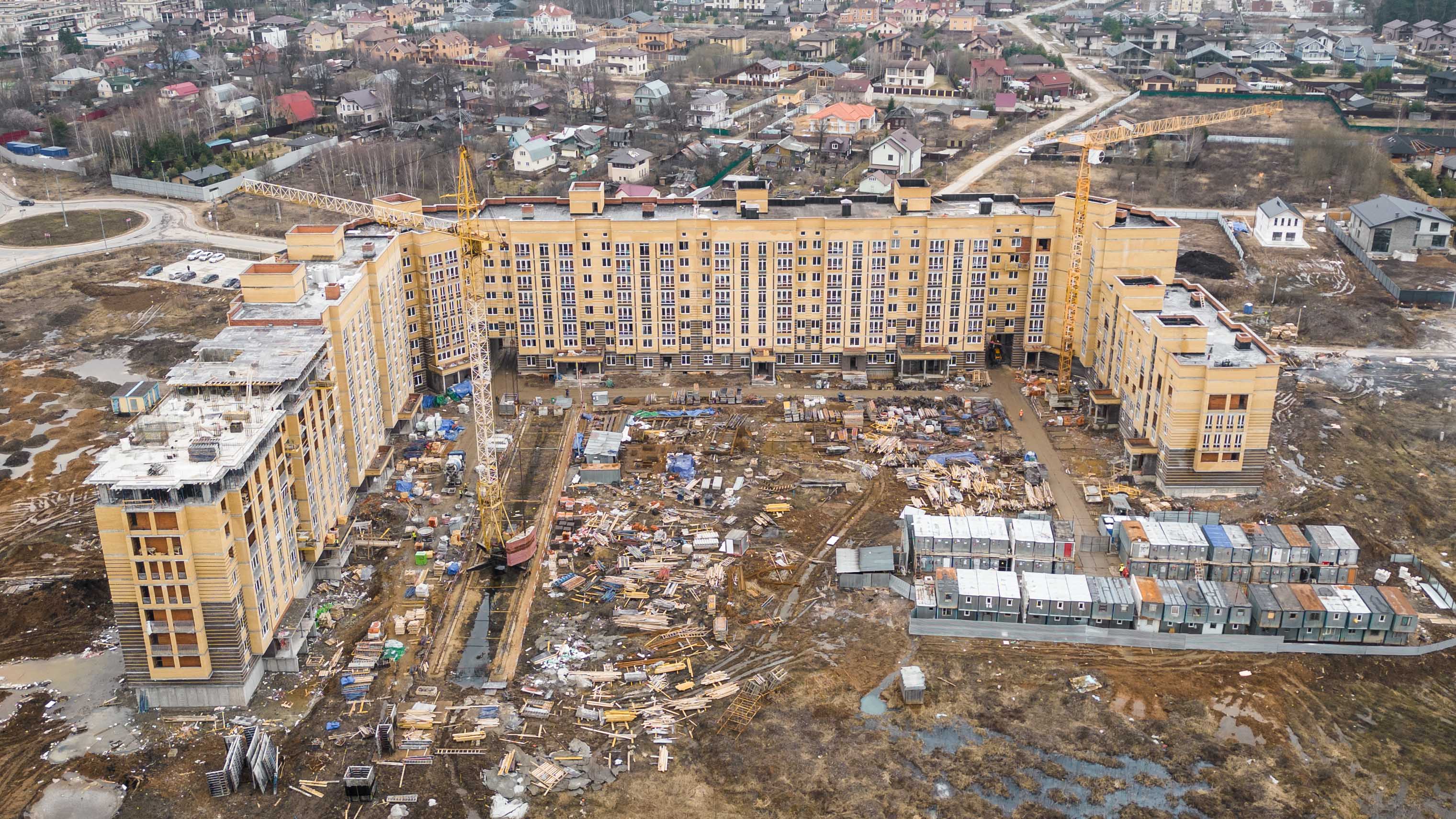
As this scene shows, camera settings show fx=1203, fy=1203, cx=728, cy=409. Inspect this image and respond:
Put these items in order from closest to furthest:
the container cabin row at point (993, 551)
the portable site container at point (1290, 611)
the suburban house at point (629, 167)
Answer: the portable site container at point (1290, 611), the container cabin row at point (993, 551), the suburban house at point (629, 167)

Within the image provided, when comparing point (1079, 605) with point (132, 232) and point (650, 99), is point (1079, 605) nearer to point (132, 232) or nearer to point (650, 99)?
point (132, 232)

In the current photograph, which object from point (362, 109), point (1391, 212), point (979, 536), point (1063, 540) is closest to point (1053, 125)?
point (1391, 212)

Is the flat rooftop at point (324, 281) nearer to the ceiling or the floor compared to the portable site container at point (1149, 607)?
nearer to the ceiling

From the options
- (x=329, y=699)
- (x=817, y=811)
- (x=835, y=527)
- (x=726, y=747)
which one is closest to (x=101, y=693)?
(x=329, y=699)

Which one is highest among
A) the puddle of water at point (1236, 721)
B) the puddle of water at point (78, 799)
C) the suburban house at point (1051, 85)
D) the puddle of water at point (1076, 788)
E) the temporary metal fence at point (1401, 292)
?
the suburban house at point (1051, 85)

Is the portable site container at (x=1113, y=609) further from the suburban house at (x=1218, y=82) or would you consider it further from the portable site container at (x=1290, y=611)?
the suburban house at (x=1218, y=82)

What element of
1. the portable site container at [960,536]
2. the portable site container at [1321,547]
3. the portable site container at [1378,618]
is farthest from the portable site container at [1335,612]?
the portable site container at [960,536]
